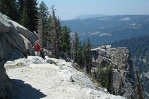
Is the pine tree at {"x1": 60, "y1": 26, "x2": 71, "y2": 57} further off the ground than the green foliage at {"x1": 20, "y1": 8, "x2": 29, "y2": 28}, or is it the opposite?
the green foliage at {"x1": 20, "y1": 8, "x2": 29, "y2": 28}

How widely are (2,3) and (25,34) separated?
33425 millimetres

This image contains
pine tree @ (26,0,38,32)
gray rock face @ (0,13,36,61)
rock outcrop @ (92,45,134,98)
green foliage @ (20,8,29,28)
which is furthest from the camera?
rock outcrop @ (92,45,134,98)

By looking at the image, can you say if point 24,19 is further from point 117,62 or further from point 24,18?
point 117,62

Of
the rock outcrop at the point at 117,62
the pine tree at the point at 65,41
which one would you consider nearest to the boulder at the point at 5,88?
the pine tree at the point at 65,41

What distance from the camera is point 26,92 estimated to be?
23.4 m

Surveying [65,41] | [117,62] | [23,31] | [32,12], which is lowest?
[117,62]

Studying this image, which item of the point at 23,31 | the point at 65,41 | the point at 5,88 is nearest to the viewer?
the point at 5,88

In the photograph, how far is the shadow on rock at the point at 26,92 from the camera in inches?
889

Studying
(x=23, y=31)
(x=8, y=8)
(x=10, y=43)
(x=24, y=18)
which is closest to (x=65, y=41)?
(x=24, y=18)

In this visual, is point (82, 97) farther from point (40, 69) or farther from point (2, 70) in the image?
point (40, 69)

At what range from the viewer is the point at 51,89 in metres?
24.0

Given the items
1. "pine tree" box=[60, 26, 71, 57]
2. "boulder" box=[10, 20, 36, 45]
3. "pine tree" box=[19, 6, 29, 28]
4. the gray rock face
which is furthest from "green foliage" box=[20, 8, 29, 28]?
the gray rock face

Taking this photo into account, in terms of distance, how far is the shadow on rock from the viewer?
22.6m

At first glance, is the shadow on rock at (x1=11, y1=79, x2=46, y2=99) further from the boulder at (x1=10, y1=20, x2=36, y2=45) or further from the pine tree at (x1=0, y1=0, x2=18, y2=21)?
the pine tree at (x1=0, y1=0, x2=18, y2=21)
